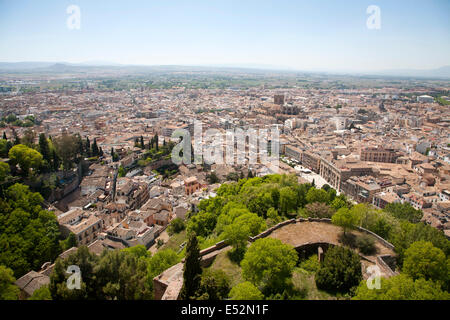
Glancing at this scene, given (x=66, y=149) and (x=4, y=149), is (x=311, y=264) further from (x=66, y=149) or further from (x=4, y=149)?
(x=66, y=149)

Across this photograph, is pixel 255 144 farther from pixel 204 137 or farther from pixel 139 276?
pixel 139 276

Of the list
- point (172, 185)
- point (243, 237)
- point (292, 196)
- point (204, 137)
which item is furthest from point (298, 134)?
point (243, 237)

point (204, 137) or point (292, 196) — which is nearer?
point (292, 196)

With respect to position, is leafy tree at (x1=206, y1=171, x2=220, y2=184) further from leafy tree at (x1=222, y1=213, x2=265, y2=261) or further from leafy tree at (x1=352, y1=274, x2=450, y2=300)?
leafy tree at (x1=352, y1=274, x2=450, y2=300)

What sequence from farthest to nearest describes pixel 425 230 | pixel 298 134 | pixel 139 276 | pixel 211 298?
pixel 298 134 → pixel 425 230 → pixel 139 276 → pixel 211 298
